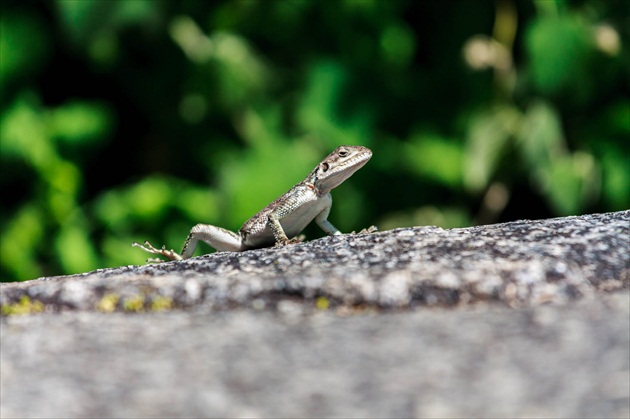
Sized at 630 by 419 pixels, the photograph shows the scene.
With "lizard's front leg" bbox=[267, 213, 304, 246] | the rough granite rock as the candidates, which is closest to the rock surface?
the rough granite rock

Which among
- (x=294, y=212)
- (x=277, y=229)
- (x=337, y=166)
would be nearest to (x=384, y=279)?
(x=277, y=229)

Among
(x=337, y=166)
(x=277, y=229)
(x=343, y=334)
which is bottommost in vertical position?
(x=277, y=229)

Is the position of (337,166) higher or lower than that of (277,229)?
higher

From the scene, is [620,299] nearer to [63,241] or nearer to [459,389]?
[459,389]

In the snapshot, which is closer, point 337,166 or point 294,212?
point 294,212

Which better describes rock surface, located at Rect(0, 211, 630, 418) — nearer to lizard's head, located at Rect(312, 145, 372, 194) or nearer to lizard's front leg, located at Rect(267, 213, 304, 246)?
lizard's front leg, located at Rect(267, 213, 304, 246)


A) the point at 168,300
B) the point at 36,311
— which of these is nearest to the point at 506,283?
the point at 168,300

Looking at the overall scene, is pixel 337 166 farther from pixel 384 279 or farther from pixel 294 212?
pixel 384 279

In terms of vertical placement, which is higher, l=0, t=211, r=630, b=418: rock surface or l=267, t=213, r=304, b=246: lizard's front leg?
l=0, t=211, r=630, b=418: rock surface
